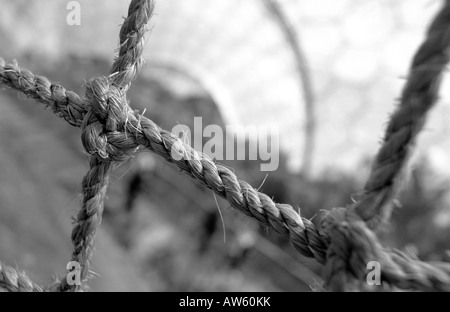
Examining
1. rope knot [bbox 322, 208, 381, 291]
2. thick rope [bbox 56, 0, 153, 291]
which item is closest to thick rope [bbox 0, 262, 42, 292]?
thick rope [bbox 56, 0, 153, 291]

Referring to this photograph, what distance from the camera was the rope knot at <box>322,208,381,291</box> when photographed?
9.1 inches

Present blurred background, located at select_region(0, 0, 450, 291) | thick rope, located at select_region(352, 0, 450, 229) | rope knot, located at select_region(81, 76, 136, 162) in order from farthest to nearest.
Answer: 1. blurred background, located at select_region(0, 0, 450, 291)
2. rope knot, located at select_region(81, 76, 136, 162)
3. thick rope, located at select_region(352, 0, 450, 229)

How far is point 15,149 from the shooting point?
1753 millimetres

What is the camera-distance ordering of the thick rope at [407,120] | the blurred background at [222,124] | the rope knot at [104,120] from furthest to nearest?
the blurred background at [222,124] → the rope knot at [104,120] → the thick rope at [407,120]

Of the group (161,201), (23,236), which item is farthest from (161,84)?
(23,236)

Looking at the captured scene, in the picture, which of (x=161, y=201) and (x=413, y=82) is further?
(x=161, y=201)

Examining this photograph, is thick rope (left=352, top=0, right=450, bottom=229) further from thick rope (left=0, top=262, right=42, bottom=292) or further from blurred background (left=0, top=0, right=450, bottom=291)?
thick rope (left=0, top=262, right=42, bottom=292)

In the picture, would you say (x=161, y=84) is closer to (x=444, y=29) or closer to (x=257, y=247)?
(x=257, y=247)

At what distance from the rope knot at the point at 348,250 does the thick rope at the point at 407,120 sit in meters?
0.01

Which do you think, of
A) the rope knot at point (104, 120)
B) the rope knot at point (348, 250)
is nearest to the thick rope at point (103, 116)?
the rope knot at point (104, 120)

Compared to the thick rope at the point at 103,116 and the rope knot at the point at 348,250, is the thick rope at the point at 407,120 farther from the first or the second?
the thick rope at the point at 103,116

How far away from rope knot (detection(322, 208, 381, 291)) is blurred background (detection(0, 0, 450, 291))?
0.05 m

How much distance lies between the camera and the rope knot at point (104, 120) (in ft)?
1.08

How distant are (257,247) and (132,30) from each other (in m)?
1.68
